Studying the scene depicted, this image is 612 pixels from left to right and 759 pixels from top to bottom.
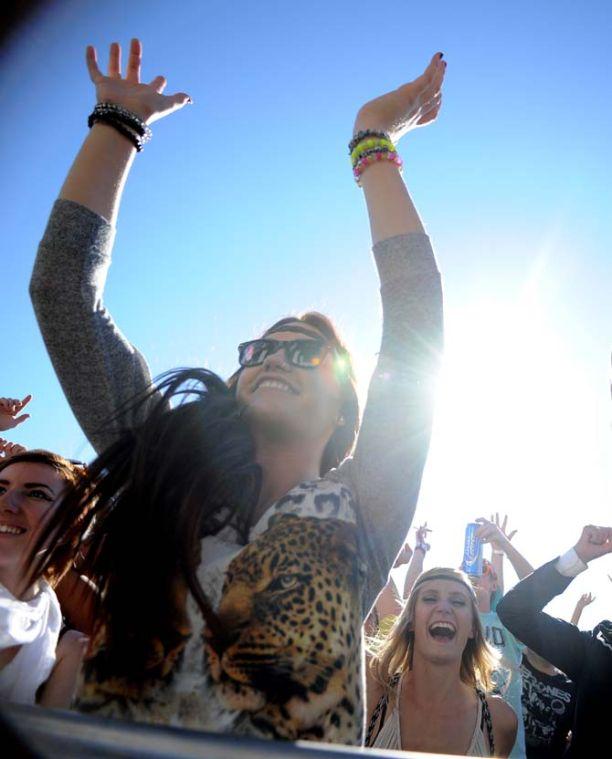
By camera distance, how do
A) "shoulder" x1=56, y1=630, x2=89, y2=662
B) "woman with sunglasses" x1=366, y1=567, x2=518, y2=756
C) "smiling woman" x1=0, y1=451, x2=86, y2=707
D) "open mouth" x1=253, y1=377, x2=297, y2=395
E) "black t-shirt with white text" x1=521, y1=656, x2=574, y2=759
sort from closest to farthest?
"open mouth" x1=253, y1=377, x2=297, y2=395 < "smiling woman" x1=0, y1=451, x2=86, y2=707 < "shoulder" x1=56, y1=630, x2=89, y2=662 < "woman with sunglasses" x1=366, y1=567, x2=518, y2=756 < "black t-shirt with white text" x1=521, y1=656, x2=574, y2=759

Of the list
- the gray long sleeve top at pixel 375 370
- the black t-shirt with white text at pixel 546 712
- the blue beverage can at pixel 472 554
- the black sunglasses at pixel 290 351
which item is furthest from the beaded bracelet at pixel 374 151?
the blue beverage can at pixel 472 554

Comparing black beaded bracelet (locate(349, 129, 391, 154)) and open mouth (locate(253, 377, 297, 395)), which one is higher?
black beaded bracelet (locate(349, 129, 391, 154))

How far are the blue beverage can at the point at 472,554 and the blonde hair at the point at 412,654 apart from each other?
174 centimetres

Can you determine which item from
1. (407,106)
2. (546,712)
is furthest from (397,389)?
(546,712)

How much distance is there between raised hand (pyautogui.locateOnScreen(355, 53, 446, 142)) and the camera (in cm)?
169

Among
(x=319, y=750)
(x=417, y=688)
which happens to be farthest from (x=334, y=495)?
(x=417, y=688)

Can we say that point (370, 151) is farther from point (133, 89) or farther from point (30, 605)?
point (30, 605)

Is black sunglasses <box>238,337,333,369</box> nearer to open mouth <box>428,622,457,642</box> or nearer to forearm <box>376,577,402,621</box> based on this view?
open mouth <box>428,622,457,642</box>

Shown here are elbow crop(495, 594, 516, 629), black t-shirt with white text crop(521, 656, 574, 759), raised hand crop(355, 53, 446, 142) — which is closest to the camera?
raised hand crop(355, 53, 446, 142)

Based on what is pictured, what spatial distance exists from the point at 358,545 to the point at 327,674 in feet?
0.92

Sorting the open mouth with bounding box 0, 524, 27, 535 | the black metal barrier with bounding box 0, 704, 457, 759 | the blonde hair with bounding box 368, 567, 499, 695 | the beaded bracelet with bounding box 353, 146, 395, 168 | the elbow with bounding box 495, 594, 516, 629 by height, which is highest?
the beaded bracelet with bounding box 353, 146, 395, 168

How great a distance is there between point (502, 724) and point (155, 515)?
3.07m

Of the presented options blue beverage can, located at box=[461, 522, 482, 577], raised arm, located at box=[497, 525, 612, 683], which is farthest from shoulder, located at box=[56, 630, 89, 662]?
blue beverage can, located at box=[461, 522, 482, 577]

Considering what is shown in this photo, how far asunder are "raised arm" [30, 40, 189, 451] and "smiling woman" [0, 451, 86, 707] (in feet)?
0.84
